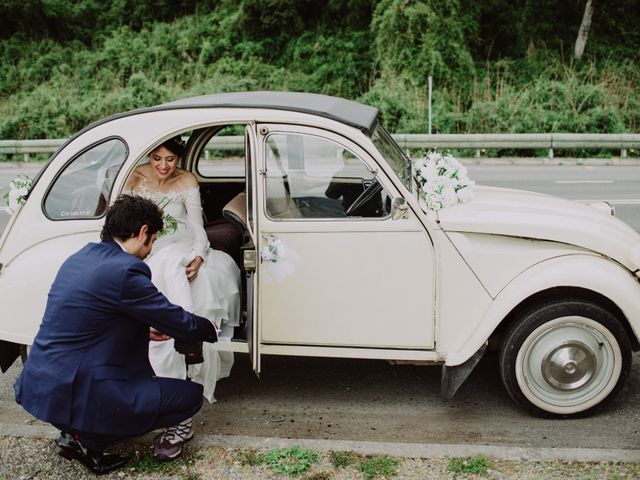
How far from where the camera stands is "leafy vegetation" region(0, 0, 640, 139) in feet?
63.7

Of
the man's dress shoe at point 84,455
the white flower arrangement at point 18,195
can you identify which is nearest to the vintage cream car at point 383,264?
the white flower arrangement at point 18,195

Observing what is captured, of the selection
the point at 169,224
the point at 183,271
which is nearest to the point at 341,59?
the point at 169,224

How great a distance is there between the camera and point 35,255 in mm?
4441

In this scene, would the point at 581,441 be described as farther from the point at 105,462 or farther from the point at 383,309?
the point at 105,462

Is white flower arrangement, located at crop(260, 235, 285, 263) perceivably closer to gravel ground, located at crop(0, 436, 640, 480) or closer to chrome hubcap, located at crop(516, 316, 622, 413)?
gravel ground, located at crop(0, 436, 640, 480)

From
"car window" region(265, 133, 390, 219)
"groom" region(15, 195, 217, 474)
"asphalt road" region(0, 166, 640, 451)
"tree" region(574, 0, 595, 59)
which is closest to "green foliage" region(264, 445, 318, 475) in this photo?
"asphalt road" region(0, 166, 640, 451)

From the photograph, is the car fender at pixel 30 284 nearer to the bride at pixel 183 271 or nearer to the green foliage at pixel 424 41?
the bride at pixel 183 271

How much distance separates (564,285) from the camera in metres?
4.03

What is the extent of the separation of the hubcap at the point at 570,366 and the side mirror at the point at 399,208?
124 cm

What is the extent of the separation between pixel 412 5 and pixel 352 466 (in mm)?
21779

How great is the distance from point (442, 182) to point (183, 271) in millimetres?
1743

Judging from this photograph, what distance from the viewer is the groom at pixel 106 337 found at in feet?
11.4

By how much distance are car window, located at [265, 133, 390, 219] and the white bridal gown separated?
0.66 metres

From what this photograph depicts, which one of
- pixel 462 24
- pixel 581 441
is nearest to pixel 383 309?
pixel 581 441
